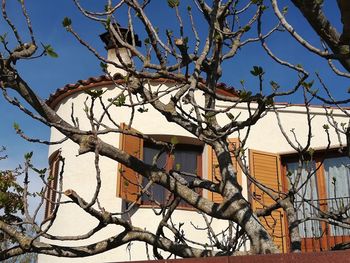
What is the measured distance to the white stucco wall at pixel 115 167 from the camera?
33.3ft

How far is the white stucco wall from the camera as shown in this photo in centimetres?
1014

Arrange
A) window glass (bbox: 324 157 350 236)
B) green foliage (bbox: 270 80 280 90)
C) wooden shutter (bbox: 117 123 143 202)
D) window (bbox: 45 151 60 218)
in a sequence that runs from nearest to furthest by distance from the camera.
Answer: green foliage (bbox: 270 80 280 90)
wooden shutter (bbox: 117 123 143 202)
window glass (bbox: 324 157 350 236)
window (bbox: 45 151 60 218)

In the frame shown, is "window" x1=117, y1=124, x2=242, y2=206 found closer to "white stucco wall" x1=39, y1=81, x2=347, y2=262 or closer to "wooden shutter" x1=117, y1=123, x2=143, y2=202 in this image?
"wooden shutter" x1=117, y1=123, x2=143, y2=202

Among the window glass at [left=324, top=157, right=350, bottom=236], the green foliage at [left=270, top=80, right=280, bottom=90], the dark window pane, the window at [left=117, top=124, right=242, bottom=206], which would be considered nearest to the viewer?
the green foliage at [left=270, top=80, right=280, bottom=90]

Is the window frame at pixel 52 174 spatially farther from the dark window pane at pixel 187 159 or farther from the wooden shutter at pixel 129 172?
the dark window pane at pixel 187 159

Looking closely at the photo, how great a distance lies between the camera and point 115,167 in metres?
10.5

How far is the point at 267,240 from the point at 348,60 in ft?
5.90

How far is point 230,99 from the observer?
4105 mm

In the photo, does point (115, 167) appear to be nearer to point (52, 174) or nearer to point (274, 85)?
point (52, 174)

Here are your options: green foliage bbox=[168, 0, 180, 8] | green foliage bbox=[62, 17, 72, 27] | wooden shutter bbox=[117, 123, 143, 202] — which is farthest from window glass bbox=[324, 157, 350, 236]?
green foliage bbox=[62, 17, 72, 27]

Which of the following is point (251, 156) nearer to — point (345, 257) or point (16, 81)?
point (16, 81)

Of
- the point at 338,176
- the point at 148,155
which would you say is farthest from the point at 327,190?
the point at 148,155

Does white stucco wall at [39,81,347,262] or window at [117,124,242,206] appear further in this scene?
window at [117,124,242,206]

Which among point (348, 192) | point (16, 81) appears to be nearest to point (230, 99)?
point (16, 81)
